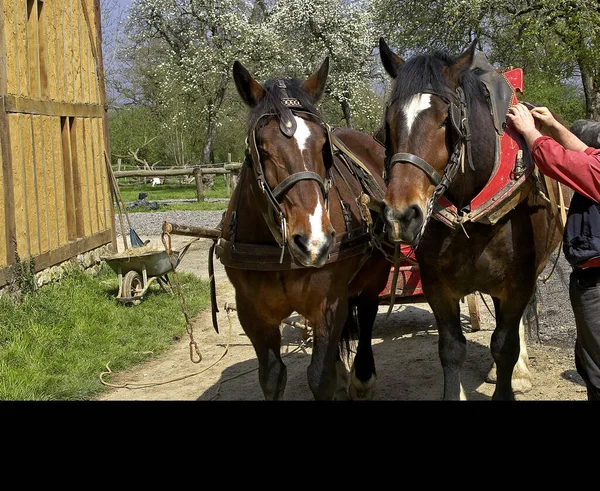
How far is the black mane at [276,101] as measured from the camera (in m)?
2.76

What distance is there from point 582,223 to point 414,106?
814 millimetres

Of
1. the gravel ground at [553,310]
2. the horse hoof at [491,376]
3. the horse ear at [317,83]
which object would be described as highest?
the horse ear at [317,83]

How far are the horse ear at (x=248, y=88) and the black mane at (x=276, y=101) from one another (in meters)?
0.04

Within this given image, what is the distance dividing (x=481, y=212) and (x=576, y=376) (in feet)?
7.31

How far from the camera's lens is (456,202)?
2977mm

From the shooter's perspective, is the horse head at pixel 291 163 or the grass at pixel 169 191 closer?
the horse head at pixel 291 163

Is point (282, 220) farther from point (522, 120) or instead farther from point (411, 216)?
point (522, 120)

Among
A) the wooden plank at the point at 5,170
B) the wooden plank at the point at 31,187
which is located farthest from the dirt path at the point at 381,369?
the wooden plank at the point at 31,187

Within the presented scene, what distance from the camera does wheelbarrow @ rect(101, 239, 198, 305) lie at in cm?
662

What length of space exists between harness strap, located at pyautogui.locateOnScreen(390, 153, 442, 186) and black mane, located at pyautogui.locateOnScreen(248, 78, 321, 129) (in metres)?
0.50

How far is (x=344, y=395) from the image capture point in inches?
166

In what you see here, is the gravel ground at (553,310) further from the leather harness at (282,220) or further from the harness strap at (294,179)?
the harness strap at (294,179)
